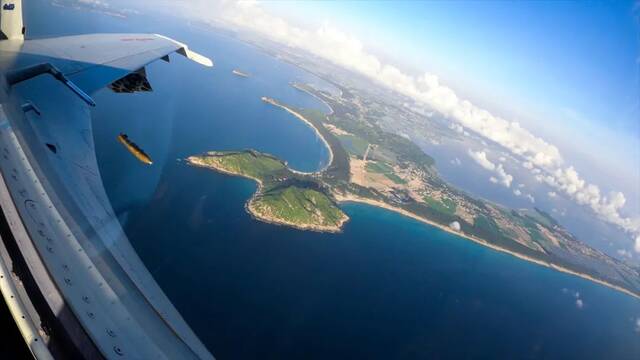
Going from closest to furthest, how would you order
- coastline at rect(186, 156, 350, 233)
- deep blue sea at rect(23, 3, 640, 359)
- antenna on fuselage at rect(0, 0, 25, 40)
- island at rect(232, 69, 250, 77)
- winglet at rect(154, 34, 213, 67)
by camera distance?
antenna on fuselage at rect(0, 0, 25, 40) → winglet at rect(154, 34, 213, 67) → deep blue sea at rect(23, 3, 640, 359) → coastline at rect(186, 156, 350, 233) → island at rect(232, 69, 250, 77)

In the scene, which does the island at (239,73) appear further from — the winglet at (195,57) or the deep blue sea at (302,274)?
the winglet at (195,57)

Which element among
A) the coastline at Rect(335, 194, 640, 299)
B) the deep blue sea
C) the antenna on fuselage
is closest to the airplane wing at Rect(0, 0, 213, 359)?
the antenna on fuselage

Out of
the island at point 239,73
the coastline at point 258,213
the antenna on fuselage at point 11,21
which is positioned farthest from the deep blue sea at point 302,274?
the island at point 239,73

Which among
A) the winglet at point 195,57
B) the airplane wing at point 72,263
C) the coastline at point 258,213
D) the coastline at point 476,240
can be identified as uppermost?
the winglet at point 195,57

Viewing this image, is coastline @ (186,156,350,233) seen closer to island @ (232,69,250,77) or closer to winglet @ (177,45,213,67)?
winglet @ (177,45,213,67)

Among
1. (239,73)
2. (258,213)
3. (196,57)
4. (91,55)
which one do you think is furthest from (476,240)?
(239,73)

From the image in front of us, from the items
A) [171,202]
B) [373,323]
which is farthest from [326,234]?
[171,202]
